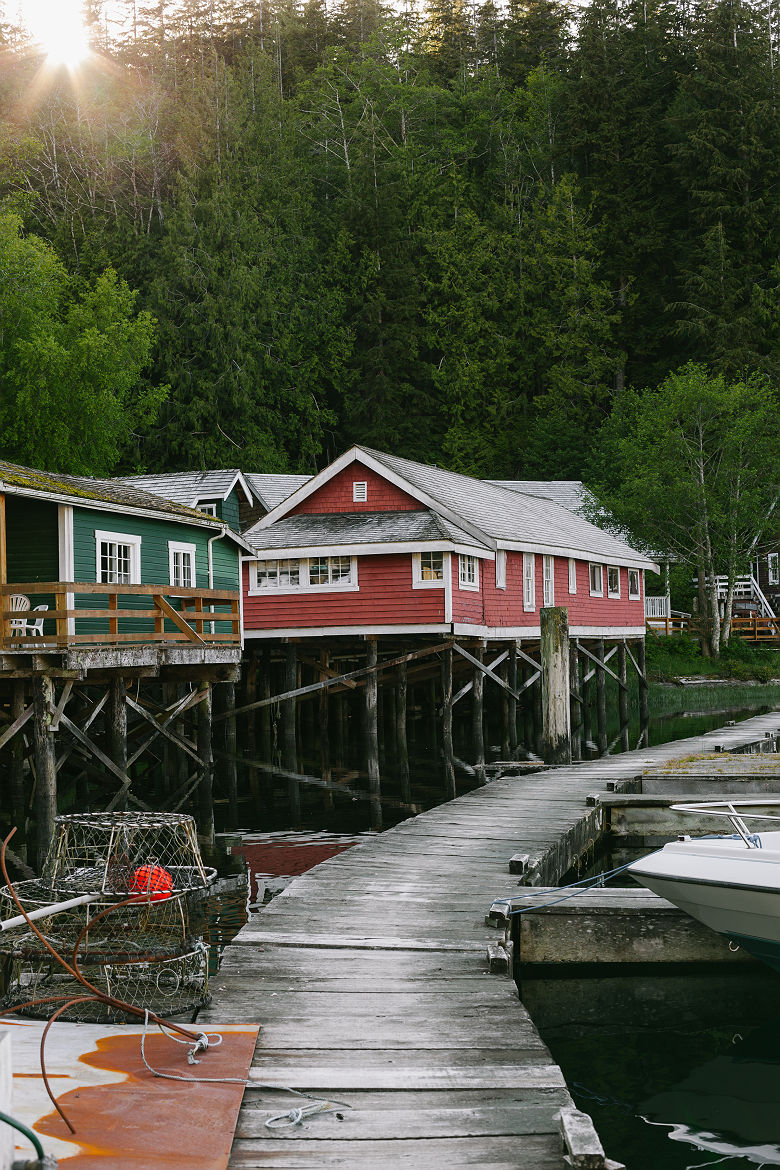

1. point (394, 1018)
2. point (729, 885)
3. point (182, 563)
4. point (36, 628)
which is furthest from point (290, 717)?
point (394, 1018)

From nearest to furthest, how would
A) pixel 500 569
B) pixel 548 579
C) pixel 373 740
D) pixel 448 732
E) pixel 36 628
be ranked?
pixel 36 628 < pixel 373 740 < pixel 448 732 < pixel 500 569 < pixel 548 579

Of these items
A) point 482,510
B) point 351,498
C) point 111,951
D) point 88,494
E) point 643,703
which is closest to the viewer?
point 111,951

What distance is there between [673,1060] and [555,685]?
12.4 meters

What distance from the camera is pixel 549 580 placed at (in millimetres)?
31016

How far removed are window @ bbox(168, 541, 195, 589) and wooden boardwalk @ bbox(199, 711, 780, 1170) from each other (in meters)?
10.9

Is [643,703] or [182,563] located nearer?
[182,563]

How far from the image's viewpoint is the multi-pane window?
3083 cm

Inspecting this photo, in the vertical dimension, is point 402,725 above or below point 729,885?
below

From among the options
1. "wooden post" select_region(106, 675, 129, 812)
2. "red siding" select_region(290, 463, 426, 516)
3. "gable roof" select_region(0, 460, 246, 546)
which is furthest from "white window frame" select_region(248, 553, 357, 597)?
"wooden post" select_region(106, 675, 129, 812)

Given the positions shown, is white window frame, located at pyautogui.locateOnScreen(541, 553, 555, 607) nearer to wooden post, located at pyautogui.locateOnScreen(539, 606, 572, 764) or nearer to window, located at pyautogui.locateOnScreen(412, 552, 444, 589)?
window, located at pyautogui.locateOnScreen(412, 552, 444, 589)

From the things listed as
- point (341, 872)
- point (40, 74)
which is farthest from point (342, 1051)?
point (40, 74)

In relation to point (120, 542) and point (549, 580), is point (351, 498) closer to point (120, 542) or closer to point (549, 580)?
point (549, 580)

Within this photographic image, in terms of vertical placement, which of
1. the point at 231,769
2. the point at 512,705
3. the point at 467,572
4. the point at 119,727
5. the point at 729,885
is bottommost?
the point at 231,769

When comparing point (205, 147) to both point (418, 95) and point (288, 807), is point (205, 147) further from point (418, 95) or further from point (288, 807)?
point (288, 807)
